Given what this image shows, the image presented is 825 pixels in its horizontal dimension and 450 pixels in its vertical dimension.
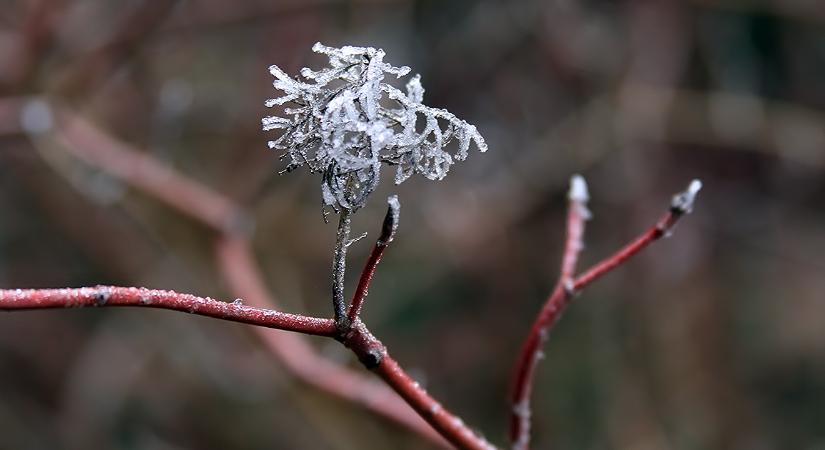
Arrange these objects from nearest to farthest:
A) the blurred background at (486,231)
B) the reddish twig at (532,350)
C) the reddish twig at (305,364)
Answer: the reddish twig at (532,350), the reddish twig at (305,364), the blurred background at (486,231)

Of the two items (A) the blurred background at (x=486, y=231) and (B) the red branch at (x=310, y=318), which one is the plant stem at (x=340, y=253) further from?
(A) the blurred background at (x=486, y=231)

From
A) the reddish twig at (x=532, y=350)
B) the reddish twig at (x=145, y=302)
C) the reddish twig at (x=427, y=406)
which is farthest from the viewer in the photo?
the reddish twig at (x=532, y=350)

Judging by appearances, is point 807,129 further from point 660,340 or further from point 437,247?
point 437,247

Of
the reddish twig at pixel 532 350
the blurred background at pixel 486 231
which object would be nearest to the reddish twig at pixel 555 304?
the reddish twig at pixel 532 350

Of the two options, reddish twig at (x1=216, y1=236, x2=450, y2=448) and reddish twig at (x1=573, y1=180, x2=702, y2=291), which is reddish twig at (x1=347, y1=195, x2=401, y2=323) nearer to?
reddish twig at (x1=573, y1=180, x2=702, y2=291)

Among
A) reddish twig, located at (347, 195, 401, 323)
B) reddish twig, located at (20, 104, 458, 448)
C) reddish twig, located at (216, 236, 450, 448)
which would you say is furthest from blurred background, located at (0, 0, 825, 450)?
reddish twig, located at (347, 195, 401, 323)

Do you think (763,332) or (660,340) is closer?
(660,340)

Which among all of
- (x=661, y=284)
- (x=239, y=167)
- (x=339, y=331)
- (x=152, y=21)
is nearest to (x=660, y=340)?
(x=661, y=284)

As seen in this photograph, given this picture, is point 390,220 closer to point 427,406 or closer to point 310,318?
point 310,318
